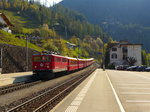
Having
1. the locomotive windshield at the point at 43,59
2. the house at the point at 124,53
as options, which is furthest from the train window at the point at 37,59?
the house at the point at 124,53

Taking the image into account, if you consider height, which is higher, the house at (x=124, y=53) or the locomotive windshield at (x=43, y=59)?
the house at (x=124, y=53)

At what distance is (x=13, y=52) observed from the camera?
116ft

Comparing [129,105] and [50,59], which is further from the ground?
[50,59]

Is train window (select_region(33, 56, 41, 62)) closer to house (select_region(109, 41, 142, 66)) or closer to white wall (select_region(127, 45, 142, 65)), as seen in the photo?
house (select_region(109, 41, 142, 66))

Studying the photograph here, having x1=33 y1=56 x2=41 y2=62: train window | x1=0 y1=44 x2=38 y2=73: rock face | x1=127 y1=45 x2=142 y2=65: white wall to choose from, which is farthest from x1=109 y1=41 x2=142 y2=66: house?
x1=33 y1=56 x2=41 y2=62: train window

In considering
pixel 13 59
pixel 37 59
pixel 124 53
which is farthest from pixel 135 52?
pixel 37 59

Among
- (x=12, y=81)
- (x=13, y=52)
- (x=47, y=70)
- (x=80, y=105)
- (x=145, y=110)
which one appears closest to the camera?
(x=145, y=110)

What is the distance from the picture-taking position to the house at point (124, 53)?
9806 centimetres

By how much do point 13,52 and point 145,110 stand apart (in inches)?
1098

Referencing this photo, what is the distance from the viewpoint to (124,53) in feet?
329

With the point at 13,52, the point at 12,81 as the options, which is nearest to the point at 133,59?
the point at 13,52

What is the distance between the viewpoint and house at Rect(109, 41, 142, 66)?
3861 inches

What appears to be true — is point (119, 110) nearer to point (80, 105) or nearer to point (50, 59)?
point (80, 105)

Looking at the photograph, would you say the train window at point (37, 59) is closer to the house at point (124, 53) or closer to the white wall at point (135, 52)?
the house at point (124, 53)
